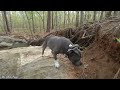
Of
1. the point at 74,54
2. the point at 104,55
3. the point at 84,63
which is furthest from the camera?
the point at 84,63

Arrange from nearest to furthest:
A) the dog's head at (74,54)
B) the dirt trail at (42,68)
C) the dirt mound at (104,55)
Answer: the dirt trail at (42,68) → the dirt mound at (104,55) → the dog's head at (74,54)

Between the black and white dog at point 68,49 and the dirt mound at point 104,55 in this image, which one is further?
the black and white dog at point 68,49

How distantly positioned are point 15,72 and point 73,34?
3.85 m

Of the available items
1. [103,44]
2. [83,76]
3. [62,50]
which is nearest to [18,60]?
[62,50]

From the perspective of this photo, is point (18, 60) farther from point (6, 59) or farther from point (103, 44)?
point (103, 44)

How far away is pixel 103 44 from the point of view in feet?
20.7

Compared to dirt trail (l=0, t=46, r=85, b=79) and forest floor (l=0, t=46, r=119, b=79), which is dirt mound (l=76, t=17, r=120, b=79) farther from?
dirt trail (l=0, t=46, r=85, b=79)

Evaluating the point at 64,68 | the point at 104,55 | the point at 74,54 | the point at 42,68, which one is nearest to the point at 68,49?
the point at 74,54

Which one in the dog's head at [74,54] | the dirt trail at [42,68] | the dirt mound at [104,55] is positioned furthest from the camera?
the dog's head at [74,54]

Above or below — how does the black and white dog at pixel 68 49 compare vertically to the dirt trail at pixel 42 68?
above

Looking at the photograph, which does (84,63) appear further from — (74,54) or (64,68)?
(64,68)

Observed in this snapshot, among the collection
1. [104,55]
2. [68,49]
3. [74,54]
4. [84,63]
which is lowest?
[84,63]

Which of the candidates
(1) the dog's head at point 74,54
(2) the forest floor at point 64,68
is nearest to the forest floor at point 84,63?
(2) the forest floor at point 64,68

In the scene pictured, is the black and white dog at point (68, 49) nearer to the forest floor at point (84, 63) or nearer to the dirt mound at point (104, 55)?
the forest floor at point (84, 63)
